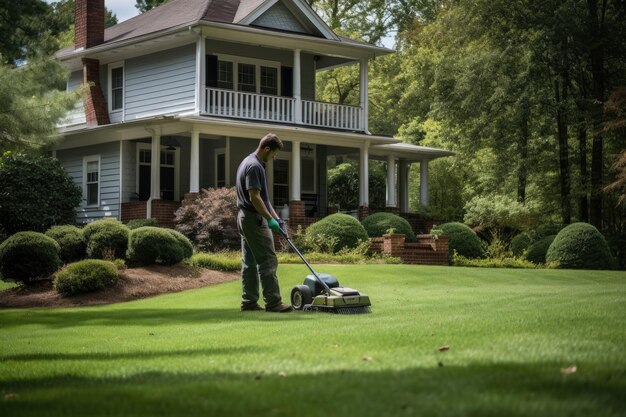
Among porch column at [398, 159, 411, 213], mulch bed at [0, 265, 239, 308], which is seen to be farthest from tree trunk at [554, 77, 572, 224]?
mulch bed at [0, 265, 239, 308]

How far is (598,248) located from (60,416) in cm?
2178

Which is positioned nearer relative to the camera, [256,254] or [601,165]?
[256,254]

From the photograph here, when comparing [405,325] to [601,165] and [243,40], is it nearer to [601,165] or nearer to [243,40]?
[243,40]

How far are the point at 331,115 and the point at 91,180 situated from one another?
8.57m

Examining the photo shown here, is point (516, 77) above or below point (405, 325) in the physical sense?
above

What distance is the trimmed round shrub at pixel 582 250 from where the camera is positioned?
2438cm

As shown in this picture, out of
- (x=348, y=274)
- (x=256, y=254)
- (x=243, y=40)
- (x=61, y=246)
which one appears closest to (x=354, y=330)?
(x=256, y=254)

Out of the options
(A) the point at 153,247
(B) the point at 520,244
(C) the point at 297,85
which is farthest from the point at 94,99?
(B) the point at 520,244

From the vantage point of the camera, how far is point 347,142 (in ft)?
98.2

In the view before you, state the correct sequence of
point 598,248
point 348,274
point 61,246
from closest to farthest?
point 348,274 → point 61,246 → point 598,248

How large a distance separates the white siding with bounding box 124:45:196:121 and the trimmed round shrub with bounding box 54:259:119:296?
10.8 metres

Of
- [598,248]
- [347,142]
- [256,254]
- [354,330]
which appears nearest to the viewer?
[354,330]

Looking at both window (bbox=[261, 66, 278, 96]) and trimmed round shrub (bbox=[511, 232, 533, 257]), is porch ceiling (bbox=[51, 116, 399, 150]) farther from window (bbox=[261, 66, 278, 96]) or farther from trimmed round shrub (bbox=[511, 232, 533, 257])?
trimmed round shrub (bbox=[511, 232, 533, 257])

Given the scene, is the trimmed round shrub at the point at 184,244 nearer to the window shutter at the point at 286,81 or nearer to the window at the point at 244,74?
the window at the point at 244,74
